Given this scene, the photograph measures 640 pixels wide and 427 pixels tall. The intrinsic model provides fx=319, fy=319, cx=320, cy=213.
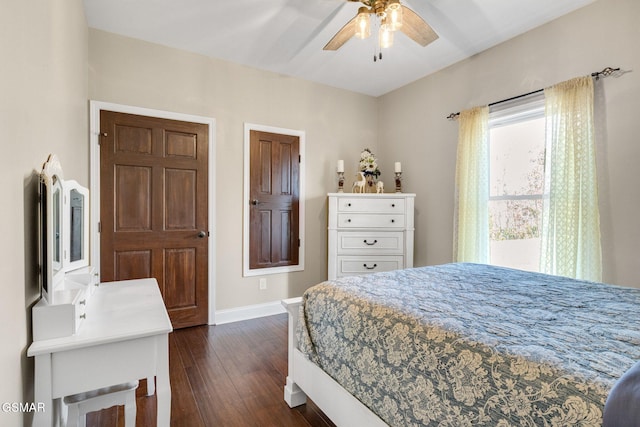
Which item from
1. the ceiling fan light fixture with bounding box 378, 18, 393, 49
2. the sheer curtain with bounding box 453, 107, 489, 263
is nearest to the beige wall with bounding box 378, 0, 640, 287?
the sheer curtain with bounding box 453, 107, 489, 263

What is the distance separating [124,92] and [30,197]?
2123mm

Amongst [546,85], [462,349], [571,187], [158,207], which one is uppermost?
[546,85]

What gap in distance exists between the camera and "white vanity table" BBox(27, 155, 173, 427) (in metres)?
1.04

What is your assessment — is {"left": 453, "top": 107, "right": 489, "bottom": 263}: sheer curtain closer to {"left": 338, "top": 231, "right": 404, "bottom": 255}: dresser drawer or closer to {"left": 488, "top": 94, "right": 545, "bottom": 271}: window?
{"left": 488, "top": 94, "right": 545, "bottom": 271}: window

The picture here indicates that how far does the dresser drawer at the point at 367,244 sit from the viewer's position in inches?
137

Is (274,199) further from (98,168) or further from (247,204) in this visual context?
(98,168)

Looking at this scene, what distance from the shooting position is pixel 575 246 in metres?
2.33

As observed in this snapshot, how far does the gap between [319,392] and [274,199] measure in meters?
2.26

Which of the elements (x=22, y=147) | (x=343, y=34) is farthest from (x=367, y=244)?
(x=22, y=147)

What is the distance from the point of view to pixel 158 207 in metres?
2.97

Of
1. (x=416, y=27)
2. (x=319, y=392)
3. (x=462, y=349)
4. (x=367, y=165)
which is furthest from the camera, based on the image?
(x=367, y=165)

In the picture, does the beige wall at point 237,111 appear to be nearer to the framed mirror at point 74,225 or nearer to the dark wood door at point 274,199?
the dark wood door at point 274,199

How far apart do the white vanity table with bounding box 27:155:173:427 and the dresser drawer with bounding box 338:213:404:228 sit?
93.0 inches

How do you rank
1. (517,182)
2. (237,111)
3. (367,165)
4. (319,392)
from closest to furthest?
(319,392) < (517,182) < (237,111) < (367,165)
